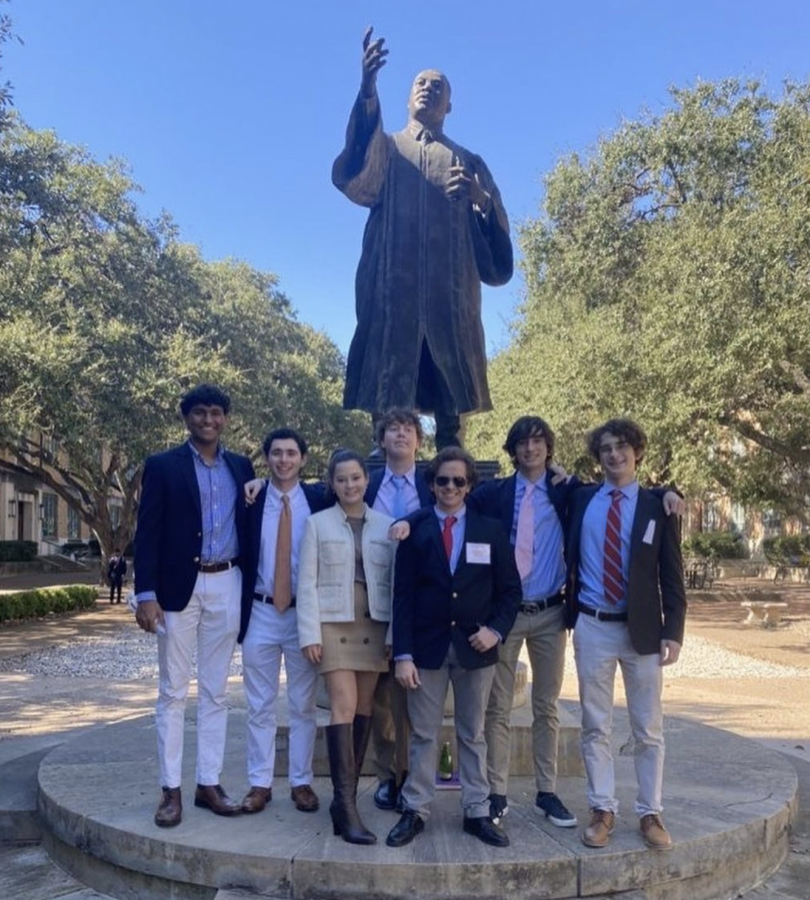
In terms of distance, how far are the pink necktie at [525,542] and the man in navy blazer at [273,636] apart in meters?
0.90

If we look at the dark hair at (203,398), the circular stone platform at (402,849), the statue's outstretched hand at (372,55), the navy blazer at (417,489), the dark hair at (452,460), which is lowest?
the circular stone platform at (402,849)

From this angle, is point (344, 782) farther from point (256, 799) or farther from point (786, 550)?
point (786, 550)

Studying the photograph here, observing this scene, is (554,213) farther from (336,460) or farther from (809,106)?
(336,460)

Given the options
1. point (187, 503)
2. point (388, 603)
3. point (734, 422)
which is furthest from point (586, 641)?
point (734, 422)

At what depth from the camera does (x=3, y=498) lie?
132 ft

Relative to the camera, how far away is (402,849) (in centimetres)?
364

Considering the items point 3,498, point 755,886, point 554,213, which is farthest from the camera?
point 3,498

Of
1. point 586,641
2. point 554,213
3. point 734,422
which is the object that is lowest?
point 586,641

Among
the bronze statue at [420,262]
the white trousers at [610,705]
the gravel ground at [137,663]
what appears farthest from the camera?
the gravel ground at [137,663]

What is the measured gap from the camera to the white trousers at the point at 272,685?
4.02 meters

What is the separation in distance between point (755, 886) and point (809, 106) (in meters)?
15.6

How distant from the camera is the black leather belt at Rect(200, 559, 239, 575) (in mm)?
3990

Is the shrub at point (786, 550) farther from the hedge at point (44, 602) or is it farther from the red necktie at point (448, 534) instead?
the red necktie at point (448, 534)

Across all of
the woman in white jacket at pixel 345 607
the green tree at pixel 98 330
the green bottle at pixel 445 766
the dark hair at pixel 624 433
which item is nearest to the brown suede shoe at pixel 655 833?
the green bottle at pixel 445 766
